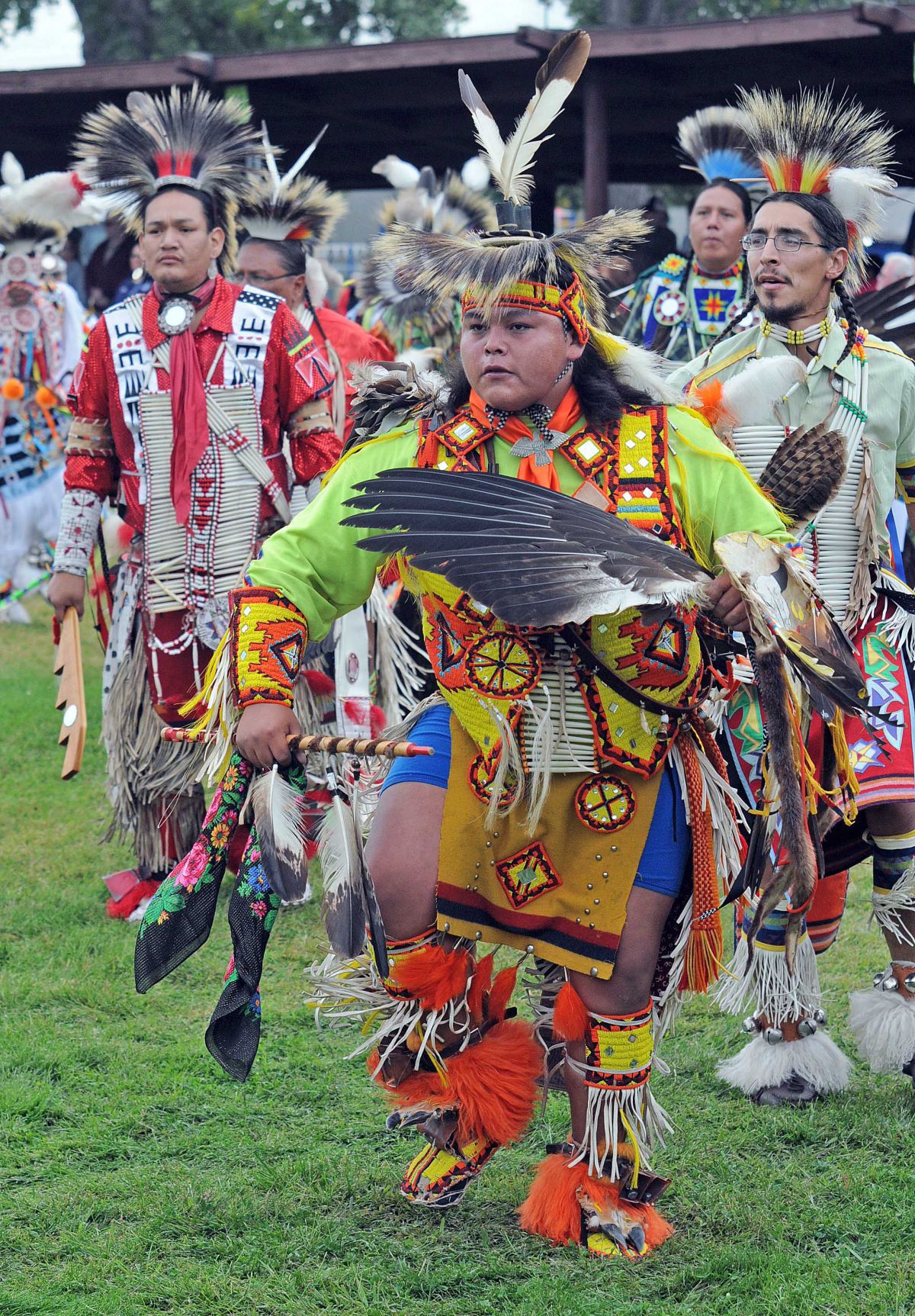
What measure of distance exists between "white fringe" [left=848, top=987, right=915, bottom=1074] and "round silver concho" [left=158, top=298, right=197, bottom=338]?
8.57 feet

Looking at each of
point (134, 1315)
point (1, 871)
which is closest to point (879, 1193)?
point (134, 1315)

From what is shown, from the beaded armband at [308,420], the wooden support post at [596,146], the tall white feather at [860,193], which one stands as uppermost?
the wooden support post at [596,146]

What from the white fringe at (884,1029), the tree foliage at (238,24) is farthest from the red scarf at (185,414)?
the tree foliage at (238,24)

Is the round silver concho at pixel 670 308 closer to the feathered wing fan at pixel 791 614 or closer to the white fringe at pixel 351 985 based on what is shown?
the feathered wing fan at pixel 791 614

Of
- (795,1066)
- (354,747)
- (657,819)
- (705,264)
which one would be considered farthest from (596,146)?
(354,747)

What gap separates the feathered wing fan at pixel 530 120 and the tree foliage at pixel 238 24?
19.0 metres

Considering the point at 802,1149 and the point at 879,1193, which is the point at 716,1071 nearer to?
the point at 802,1149

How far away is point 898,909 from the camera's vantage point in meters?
3.63

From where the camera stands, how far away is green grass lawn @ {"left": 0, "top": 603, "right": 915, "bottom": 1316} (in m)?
2.71

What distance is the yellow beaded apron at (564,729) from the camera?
2.70m

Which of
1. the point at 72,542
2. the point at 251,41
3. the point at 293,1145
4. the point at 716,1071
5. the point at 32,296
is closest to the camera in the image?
the point at 293,1145

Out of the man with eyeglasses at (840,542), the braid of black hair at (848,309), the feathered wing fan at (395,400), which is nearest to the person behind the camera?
the feathered wing fan at (395,400)

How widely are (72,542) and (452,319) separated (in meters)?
3.60

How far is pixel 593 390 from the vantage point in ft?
9.29
